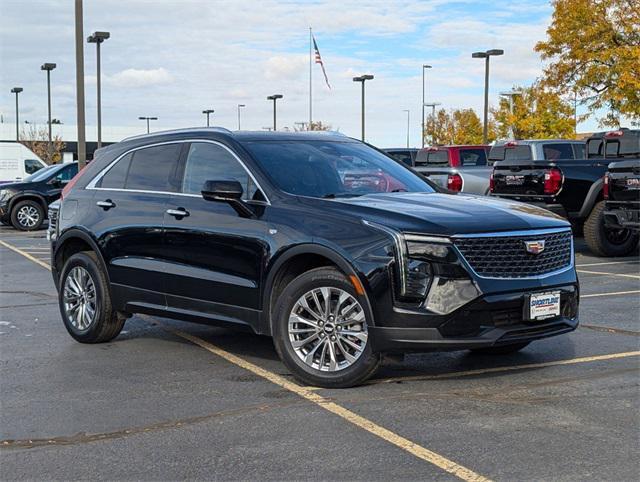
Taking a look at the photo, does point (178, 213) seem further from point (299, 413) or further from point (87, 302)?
point (299, 413)

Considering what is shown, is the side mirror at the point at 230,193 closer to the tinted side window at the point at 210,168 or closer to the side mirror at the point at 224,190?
the side mirror at the point at 224,190

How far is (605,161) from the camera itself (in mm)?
14836

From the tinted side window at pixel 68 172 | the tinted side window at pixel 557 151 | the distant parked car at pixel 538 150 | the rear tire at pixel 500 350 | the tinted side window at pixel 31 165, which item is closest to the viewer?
the rear tire at pixel 500 350

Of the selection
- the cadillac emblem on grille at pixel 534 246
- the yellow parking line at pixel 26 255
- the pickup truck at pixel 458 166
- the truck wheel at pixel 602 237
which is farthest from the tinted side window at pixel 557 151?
the cadillac emblem on grille at pixel 534 246

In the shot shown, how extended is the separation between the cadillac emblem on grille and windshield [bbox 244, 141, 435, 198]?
1.30 metres

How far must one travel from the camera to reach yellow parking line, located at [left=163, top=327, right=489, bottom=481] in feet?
14.3

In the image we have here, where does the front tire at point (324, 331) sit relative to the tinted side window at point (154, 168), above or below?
below

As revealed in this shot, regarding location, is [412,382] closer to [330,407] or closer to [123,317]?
[330,407]

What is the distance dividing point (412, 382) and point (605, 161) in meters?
9.85

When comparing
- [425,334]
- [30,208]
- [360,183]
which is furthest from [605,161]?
[30,208]

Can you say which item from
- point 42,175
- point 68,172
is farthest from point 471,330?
point 68,172

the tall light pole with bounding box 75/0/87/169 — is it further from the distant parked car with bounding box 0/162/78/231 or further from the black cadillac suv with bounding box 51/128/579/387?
the black cadillac suv with bounding box 51/128/579/387

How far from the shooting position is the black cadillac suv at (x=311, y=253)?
5.63 m

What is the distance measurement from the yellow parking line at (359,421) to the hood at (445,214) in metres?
1.19
